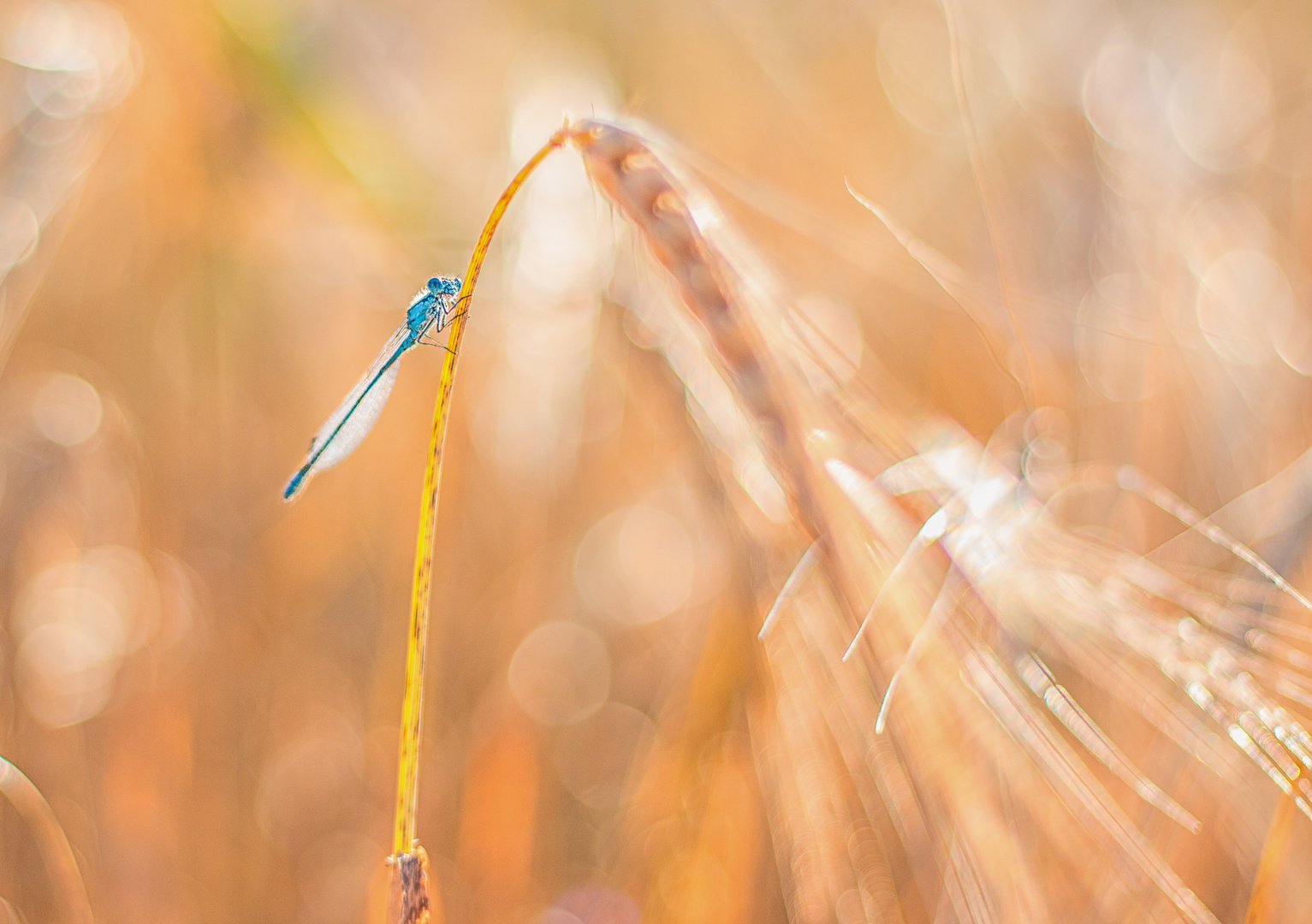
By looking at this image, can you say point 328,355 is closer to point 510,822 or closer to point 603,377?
point 603,377

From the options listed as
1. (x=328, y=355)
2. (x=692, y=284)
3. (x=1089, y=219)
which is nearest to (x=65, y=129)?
(x=328, y=355)

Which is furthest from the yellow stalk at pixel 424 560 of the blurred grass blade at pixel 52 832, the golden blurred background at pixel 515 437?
the blurred grass blade at pixel 52 832

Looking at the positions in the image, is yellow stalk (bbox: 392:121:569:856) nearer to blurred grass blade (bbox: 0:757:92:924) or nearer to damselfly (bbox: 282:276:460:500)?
damselfly (bbox: 282:276:460:500)

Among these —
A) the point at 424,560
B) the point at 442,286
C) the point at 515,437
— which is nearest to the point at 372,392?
the point at 442,286

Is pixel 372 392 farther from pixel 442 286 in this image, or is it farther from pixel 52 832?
pixel 52 832

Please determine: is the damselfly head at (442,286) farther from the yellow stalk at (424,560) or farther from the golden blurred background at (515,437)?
the yellow stalk at (424,560)

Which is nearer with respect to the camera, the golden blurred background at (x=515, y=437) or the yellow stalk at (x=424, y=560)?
the yellow stalk at (x=424, y=560)
